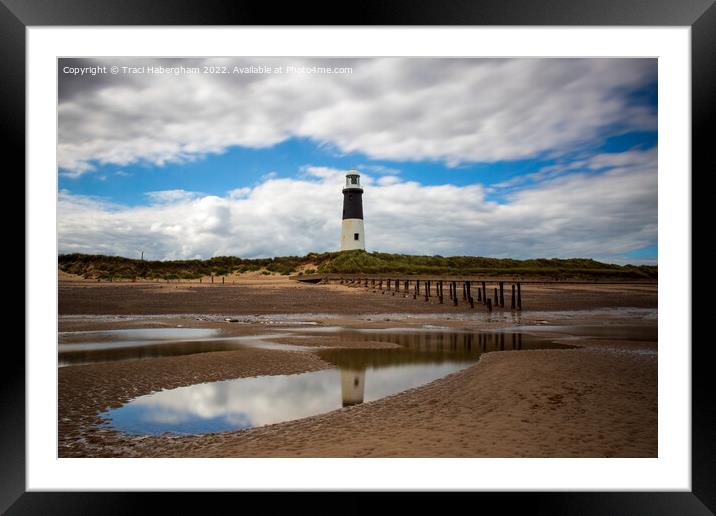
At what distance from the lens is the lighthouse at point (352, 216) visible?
38.6 m

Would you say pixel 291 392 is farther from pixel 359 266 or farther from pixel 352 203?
pixel 352 203

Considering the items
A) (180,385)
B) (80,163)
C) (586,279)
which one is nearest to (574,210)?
A: (180,385)

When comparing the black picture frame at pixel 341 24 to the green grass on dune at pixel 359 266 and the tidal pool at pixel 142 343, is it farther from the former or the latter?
the green grass on dune at pixel 359 266

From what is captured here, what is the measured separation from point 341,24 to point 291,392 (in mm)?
4811

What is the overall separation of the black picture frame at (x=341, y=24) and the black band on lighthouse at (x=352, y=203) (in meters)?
34.2

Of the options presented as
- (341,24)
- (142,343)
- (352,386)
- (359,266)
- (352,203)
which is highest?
(352,203)

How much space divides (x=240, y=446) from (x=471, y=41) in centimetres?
535

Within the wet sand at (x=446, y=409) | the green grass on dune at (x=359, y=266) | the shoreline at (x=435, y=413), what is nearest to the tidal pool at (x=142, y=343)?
the wet sand at (x=446, y=409)

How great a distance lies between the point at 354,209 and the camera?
128 ft

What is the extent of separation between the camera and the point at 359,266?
115ft

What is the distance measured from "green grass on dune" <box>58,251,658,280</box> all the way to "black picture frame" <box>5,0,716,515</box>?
1067 inches

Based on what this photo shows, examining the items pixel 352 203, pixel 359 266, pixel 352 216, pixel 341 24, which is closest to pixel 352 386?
pixel 341 24

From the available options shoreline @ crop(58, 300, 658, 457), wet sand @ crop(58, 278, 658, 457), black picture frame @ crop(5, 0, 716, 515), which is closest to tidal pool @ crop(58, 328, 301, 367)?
wet sand @ crop(58, 278, 658, 457)

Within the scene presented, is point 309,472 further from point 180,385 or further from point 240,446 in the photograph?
point 180,385
